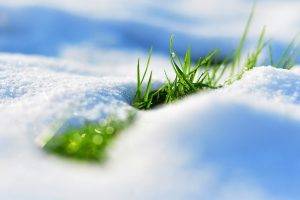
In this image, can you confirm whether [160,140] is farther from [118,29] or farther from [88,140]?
[118,29]

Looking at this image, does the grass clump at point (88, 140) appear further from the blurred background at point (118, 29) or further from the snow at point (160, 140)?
the blurred background at point (118, 29)

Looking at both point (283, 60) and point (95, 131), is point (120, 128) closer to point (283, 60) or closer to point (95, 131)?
point (95, 131)

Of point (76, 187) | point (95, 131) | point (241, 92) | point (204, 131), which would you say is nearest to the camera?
point (76, 187)

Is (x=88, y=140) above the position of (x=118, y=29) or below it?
above

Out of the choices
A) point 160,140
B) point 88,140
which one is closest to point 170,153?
point 160,140

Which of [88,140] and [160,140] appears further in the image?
[88,140]

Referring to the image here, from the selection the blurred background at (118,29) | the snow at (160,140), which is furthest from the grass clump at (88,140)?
the blurred background at (118,29)

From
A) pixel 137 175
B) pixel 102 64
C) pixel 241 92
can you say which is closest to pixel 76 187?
pixel 137 175
